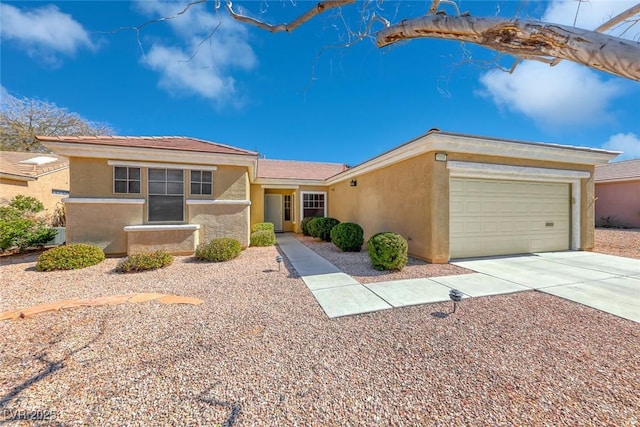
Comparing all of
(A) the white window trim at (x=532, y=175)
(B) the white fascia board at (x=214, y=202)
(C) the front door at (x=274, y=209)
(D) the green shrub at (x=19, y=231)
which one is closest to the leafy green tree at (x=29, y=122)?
(D) the green shrub at (x=19, y=231)

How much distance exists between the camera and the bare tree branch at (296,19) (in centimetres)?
274

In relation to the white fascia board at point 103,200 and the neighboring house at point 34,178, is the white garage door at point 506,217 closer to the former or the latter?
the white fascia board at point 103,200

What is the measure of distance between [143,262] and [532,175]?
38.8ft

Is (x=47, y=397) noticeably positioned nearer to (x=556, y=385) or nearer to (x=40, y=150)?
(x=556, y=385)

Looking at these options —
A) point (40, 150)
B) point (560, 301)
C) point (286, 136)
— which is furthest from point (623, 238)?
point (40, 150)

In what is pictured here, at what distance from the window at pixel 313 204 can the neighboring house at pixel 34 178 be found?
13.3m

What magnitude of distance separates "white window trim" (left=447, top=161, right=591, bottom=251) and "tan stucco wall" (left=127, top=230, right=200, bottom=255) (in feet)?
27.6

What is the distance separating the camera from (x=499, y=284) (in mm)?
4918

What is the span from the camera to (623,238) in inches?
425

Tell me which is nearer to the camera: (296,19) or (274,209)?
(296,19)

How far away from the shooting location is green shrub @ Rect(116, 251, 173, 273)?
5.97 meters

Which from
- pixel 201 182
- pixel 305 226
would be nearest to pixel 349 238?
pixel 305 226

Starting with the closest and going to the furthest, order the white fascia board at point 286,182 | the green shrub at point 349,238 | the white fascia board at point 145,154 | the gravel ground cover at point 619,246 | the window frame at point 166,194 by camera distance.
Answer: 1. the white fascia board at point 145,154
2. the window frame at point 166,194
3. the gravel ground cover at point 619,246
4. the green shrub at point 349,238
5. the white fascia board at point 286,182

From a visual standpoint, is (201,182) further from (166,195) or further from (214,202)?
(166,195)
